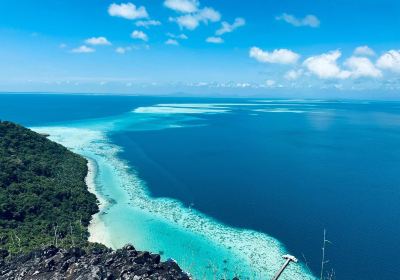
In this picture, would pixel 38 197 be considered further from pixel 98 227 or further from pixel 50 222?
pixel 98 227

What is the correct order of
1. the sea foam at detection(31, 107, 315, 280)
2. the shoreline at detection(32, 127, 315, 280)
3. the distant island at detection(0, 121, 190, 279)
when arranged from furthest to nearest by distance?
1. the shoreline at detection(32, 127, 315, 280)
2. the sea foam at detection(31, 107, 315, 280)
3. the distant island at detection(0, 121, 190, 279)

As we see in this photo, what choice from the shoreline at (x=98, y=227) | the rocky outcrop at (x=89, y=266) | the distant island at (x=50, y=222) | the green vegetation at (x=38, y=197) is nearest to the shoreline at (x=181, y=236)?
the shoreline at (x=98, y=227)

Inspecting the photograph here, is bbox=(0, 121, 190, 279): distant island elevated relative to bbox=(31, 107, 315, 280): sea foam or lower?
elevated

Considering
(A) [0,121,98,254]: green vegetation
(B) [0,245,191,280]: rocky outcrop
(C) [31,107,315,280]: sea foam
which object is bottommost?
(C) [31,107,315,280]: sea foam

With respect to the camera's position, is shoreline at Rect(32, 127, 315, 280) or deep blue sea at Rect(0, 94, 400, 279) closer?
shoreline at Rect(32, 127, 315, 280)

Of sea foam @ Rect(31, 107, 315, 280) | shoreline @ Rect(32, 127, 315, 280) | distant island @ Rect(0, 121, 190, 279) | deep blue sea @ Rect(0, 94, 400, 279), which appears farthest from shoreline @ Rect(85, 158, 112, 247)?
deep blue sea @ Rect(0, 94, 400, 279)

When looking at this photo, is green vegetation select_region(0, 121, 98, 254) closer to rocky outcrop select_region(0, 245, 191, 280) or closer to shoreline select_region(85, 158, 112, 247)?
shoreline select_region(85, 158, 112, 247)

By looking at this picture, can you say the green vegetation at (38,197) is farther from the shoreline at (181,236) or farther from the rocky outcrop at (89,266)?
the rocky outcrop at (89,266)
